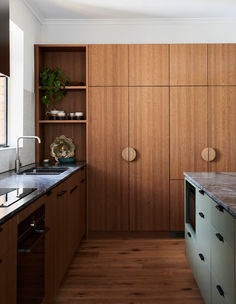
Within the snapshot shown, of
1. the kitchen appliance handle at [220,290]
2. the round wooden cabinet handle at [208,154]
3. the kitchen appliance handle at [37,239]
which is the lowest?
the kitchen appliance handle at [220,290]

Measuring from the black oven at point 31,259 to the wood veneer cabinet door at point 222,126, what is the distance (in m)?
2.54

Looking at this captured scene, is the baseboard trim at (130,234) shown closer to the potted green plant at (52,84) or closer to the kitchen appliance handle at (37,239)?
the potted green plant at (52,84)

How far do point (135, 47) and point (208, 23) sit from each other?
1158 millimetres

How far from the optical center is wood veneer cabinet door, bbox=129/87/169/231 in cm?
397

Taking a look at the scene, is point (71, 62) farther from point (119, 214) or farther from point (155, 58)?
point (119, 214)

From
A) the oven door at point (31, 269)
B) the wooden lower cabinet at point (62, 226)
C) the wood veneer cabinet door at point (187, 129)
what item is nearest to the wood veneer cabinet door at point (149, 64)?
the wood veneer cabinet door at point (187, 129)

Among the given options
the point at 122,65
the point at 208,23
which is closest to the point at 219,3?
the point at 208,23

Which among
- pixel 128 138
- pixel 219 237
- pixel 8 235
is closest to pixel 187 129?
pixel 128 138

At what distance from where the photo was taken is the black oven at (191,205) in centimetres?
283

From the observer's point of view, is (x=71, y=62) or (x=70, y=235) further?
(x=71, y=62)

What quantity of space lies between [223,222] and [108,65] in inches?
105

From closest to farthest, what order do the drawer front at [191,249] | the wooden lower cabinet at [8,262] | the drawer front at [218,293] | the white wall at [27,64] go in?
the wooden lower cabinet at [8,262] < the drawer front at [218,293] < the drawer front at [191,249] < the white wall at [27,64]

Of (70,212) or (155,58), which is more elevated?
(155,58)

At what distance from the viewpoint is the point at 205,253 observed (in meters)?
2.30
